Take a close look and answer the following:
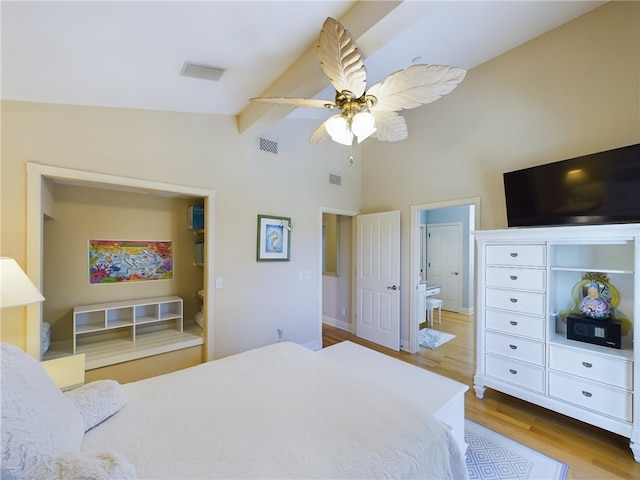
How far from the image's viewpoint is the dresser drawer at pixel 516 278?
231 centimetres

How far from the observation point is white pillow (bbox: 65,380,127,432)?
1.14 meters

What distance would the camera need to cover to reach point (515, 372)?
2436 millimetres

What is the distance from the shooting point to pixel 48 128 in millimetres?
2070

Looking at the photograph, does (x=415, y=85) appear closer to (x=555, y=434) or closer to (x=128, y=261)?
(x=555, y=434)

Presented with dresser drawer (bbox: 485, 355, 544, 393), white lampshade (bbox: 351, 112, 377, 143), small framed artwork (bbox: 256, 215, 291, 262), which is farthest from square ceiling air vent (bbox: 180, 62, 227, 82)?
dresser drawer (bbox: 485, 355, 544, 393)

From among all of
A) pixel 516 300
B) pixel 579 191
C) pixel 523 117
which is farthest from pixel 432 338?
pixel 523 117

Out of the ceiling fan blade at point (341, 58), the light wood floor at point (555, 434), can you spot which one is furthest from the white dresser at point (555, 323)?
the ceiling fan blade at point (341, 58)

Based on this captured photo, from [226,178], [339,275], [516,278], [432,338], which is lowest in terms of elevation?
[432,338]

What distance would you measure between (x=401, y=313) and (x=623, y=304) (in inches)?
86.6

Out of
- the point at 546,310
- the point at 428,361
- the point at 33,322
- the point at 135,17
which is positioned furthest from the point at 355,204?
the point at 33,322

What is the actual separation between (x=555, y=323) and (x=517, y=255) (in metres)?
0.74

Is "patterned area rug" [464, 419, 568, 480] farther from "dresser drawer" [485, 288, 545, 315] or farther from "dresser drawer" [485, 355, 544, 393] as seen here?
"dresser drawer" [485, 288, 545, 315]

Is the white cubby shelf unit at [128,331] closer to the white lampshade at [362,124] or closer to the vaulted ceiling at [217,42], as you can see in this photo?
the vaulted ceiling at [217,42]

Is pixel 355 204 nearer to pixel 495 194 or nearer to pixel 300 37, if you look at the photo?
pixel 495 194
